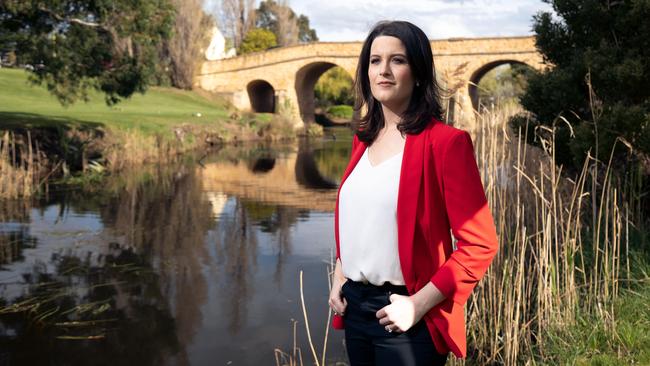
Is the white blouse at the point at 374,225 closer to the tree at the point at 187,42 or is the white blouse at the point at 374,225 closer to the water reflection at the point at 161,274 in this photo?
the water reflection at the point at 161,274

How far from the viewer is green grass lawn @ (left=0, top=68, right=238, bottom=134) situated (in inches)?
643

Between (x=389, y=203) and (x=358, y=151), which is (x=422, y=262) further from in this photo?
(x=358, y=151)

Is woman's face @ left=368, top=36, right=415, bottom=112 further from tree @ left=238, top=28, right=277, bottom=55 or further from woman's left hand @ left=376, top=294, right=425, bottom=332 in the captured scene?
tree @ left=238, top=28, right=277, bottom=55

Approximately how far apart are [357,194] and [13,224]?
8.27 m

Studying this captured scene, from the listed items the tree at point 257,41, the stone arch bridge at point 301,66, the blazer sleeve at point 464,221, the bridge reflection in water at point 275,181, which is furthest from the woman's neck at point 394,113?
the tree at point 257,41

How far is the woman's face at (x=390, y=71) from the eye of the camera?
6.52 feet

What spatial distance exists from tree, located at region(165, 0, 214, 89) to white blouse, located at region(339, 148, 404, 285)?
34.9 metres

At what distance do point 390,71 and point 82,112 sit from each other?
19.8 metres

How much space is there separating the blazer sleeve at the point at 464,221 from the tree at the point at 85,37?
944 centimetres

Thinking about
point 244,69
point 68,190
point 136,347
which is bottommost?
point 136,347

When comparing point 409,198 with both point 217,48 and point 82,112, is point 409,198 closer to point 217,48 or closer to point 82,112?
point 82,112

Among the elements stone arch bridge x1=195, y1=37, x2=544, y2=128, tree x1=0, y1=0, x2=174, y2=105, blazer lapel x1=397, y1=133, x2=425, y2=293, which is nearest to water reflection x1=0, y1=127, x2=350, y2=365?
tree x1=0, y1=0, x2=174, y2=105

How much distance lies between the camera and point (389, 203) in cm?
195

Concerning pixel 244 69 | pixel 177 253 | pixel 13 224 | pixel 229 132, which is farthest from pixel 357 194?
pixel 244 69
